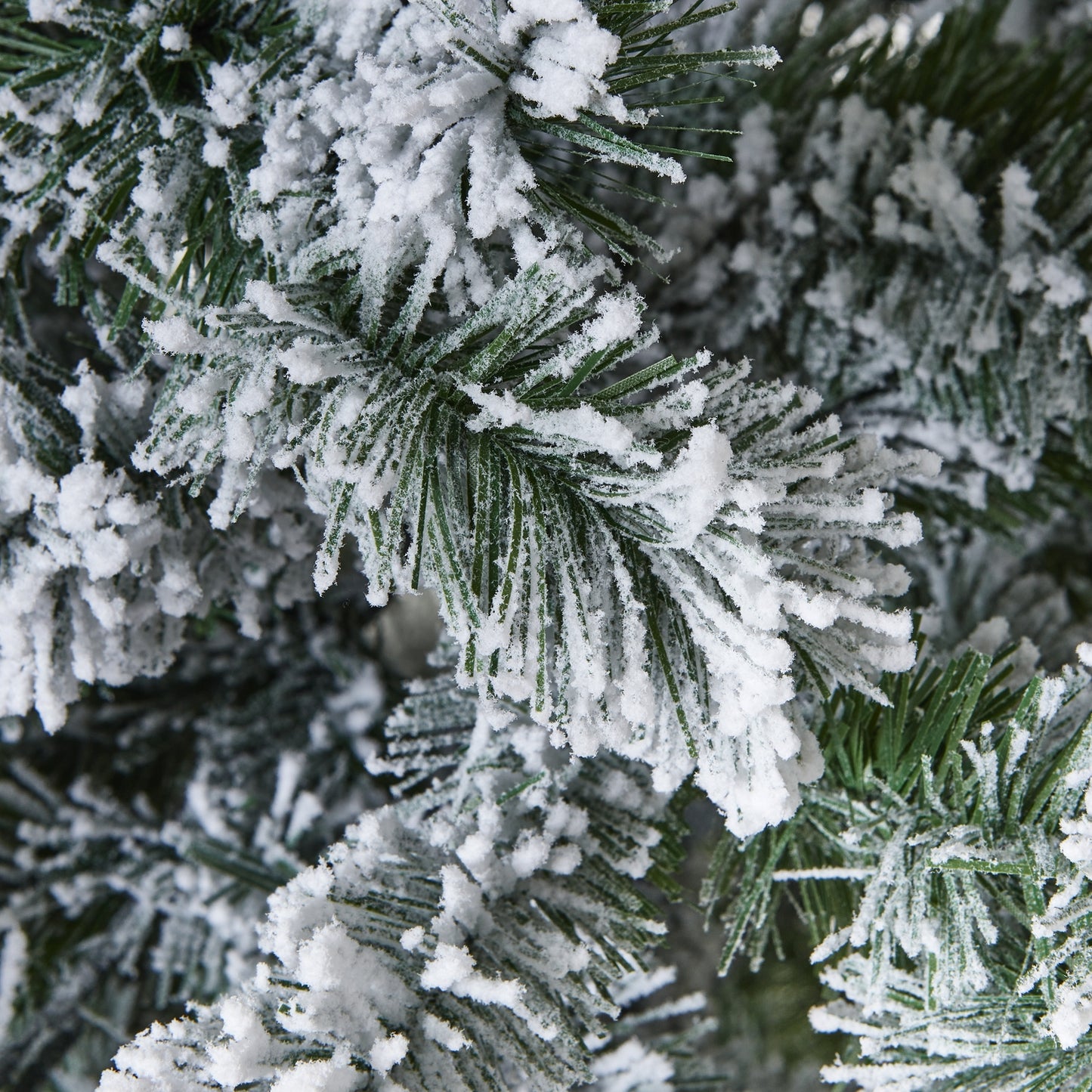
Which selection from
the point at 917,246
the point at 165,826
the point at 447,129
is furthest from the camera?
the point at 165,826

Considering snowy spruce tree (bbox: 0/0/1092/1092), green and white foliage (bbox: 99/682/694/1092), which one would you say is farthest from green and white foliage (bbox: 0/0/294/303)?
green and white foliage (bbox: 99/682/694/1092)

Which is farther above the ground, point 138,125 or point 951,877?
point 138,125

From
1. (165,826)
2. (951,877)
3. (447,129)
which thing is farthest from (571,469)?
(165,826)

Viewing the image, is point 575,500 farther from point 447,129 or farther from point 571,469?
point 447,129

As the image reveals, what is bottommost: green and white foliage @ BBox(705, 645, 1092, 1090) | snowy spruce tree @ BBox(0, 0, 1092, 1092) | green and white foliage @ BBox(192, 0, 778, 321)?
green and white foliage @ BBox(705, 645, 1092, 1090)

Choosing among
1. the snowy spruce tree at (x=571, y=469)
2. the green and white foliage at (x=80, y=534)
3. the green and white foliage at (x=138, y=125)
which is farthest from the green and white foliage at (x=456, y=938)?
the green and white foliage at (x=138, y=125)

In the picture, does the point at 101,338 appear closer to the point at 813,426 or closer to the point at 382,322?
the point at 382,322

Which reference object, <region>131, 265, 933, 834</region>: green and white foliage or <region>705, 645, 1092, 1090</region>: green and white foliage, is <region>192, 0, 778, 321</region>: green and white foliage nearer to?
<region>131, 265, 933, 834</region>: green and white foliage

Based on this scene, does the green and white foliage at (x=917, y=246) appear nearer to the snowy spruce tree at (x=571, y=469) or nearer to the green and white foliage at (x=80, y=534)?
the snowy spruce tree at (x=571, y=469)
